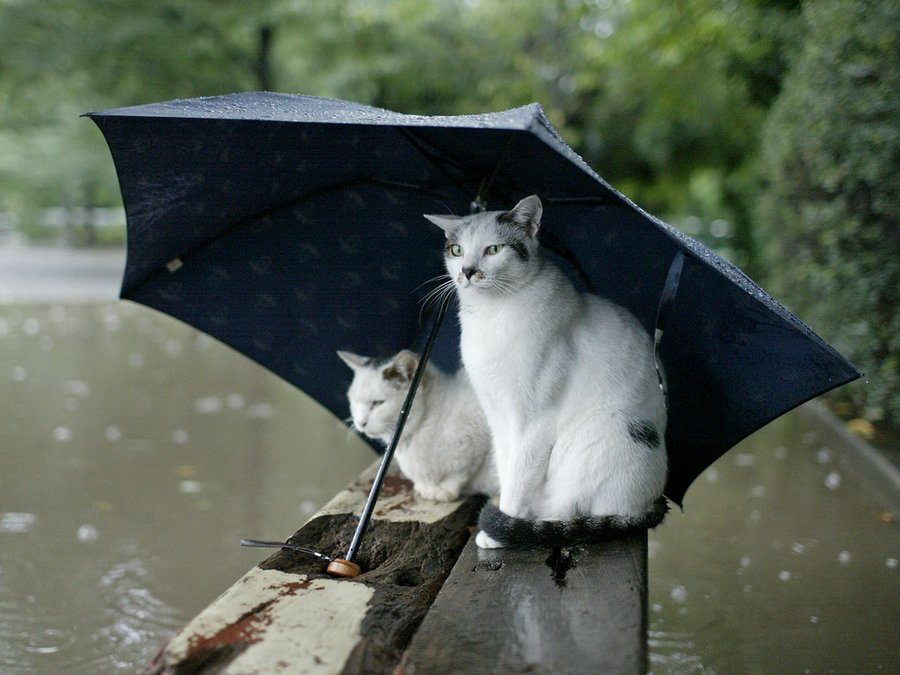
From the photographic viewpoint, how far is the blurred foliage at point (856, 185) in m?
5.15

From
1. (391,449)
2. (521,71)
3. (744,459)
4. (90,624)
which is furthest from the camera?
(521,71)

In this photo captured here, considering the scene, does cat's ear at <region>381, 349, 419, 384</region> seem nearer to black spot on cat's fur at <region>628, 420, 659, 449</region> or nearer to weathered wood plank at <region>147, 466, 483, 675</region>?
weathered wood plank at <region>147, 466, 483, 675</region>

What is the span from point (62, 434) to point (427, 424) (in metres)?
4.19

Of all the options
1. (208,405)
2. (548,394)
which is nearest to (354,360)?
(548,394)

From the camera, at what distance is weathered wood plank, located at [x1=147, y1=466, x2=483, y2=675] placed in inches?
72.8

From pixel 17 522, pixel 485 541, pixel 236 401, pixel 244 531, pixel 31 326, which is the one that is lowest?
pixel 485 541

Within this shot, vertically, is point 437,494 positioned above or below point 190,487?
below

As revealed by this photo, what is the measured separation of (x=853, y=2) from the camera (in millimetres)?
5488

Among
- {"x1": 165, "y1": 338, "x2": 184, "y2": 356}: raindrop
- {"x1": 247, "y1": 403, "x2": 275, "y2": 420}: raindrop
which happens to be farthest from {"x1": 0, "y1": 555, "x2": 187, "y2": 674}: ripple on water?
{"x1": 165, "y1": 338, "x2": 184, "y2": 356}: raindrop

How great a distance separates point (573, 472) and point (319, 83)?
13.6 m

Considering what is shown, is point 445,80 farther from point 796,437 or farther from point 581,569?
point 581,569

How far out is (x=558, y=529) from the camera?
2.38 metres

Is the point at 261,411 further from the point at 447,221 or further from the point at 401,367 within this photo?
the point at 447,221

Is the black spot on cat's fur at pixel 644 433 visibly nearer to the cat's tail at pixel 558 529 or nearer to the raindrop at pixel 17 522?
the cat's tail at pixel 558 529
